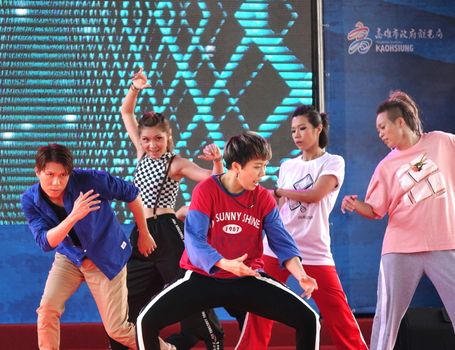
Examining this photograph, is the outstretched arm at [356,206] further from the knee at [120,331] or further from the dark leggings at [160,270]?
the knee at [120,331]

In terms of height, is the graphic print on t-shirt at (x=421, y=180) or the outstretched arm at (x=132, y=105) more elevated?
the outstretched arm at (x=132, y=105)

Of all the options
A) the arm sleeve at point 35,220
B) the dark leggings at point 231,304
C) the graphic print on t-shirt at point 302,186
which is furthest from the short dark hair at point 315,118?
the arm sleeve at point 35,220

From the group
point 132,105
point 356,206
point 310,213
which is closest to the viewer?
point 356,206

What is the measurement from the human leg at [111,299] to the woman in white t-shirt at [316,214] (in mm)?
854

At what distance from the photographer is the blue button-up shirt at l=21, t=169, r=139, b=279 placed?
13.3 ft

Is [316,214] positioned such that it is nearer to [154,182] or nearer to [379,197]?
[379,197]

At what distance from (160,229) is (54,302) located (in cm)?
80

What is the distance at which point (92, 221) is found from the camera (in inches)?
161

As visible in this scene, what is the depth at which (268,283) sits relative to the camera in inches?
140

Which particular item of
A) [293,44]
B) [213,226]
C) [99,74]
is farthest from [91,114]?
[213,226]

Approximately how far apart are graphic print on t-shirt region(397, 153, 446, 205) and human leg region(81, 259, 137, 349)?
5.43 ft

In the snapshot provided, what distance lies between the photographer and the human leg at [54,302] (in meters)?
4.04

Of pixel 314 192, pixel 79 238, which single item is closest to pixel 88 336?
pixel 79 238

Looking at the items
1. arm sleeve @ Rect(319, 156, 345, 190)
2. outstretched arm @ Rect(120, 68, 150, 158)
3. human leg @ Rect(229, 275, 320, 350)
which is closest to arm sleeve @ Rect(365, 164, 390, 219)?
arm sleeve @ Rect(319, 156, 345, 190)
